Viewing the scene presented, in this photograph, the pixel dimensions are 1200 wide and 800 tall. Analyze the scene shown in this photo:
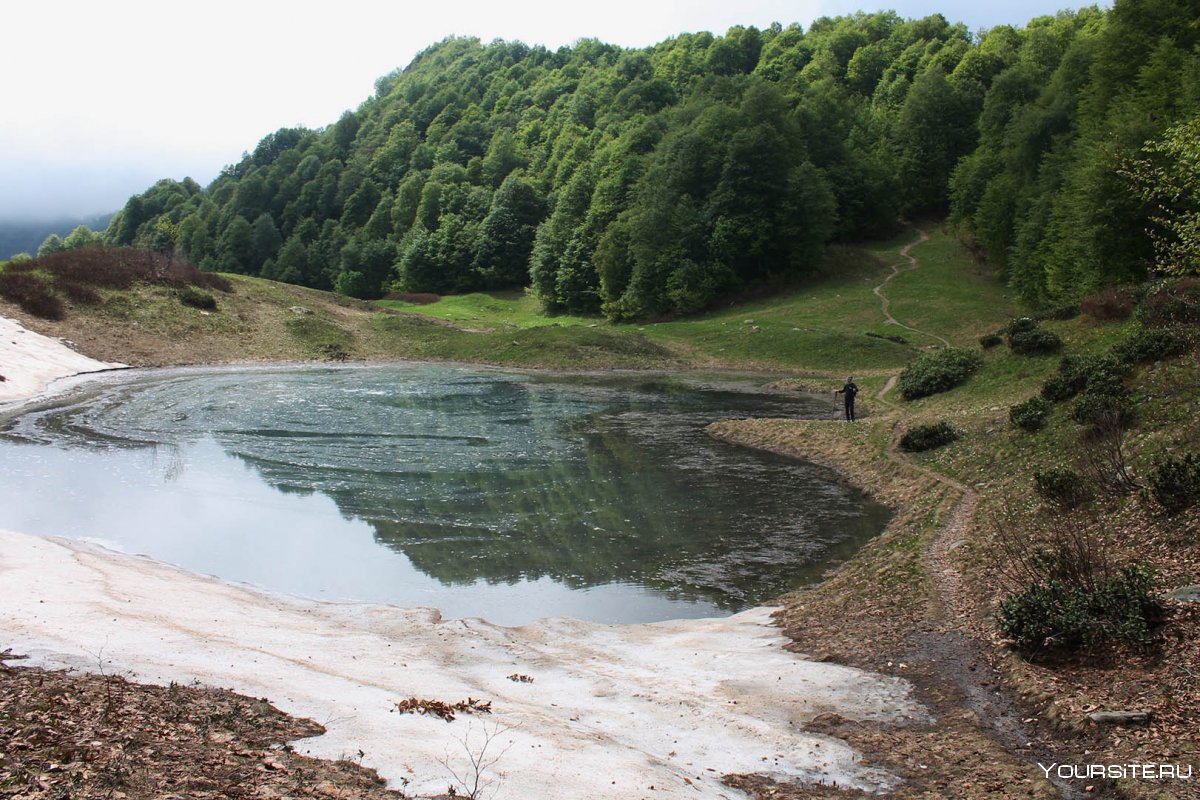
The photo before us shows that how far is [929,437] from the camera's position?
26.0 m

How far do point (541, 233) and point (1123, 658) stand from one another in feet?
286

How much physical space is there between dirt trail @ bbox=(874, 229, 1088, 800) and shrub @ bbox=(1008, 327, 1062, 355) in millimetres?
14228

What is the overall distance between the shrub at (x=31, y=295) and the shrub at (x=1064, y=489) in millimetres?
59155

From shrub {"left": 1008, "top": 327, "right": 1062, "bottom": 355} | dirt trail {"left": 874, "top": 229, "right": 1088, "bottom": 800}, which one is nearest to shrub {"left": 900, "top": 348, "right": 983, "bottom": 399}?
shrub {"left": 1008, "top": 327, "right": 1062, "bottom": 355}

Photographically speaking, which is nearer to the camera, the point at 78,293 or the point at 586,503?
the point at 586,503

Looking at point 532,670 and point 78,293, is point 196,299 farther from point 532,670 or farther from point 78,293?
point 532,670

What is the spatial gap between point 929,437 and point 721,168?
54631 mm

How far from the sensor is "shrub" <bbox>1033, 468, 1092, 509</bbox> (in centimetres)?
1645

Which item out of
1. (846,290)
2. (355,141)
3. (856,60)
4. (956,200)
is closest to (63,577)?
(846,290)

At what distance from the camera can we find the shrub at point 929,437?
25797 mm

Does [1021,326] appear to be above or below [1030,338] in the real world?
above

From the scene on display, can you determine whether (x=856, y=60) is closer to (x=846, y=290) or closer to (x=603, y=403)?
(x=846, y=290)

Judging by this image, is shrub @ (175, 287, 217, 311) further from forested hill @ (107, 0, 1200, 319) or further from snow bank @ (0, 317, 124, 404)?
snow bank @ (0, 317, 124, 404)

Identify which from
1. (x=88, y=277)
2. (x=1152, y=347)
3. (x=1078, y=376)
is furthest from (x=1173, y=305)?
(x=88, y=277)
